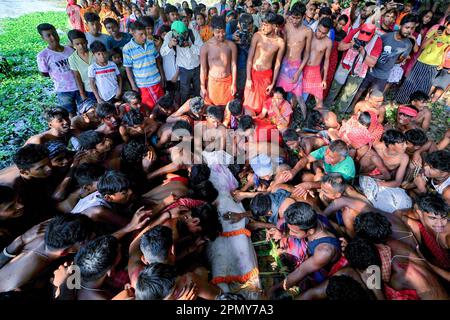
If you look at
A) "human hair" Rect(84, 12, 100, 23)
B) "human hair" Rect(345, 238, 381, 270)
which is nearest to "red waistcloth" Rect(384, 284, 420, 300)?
"human hair" Rect(345, 238, 381, 270)

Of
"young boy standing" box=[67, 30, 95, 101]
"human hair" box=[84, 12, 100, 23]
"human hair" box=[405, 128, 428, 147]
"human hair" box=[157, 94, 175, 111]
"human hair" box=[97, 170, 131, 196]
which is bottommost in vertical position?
"human hair" box=[405, 128, 428, 147]

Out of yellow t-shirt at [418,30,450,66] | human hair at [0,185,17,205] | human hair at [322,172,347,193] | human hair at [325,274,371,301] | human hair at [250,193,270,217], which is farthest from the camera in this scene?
yellow t-shirt at [418,30,450,66]

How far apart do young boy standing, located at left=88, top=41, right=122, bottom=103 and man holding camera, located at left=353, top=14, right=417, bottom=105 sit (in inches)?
176

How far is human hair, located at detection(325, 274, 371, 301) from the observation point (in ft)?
5.44

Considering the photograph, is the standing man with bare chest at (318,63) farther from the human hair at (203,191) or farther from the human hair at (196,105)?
the human hair at (203,191)

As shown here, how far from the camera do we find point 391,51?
4.64m

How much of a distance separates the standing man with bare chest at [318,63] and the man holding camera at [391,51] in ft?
3.15

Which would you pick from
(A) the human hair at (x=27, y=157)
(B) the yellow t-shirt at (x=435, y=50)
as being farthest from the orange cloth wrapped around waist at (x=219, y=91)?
(B) the yellow t-shirt at (x=435, y=50)

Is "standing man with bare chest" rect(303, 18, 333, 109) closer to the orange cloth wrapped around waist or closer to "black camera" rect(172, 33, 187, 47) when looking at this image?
the orange cloth wrapped around waist

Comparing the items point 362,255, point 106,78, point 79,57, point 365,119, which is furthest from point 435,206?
point 79,57

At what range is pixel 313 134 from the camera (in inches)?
153

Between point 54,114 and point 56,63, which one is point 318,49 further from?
point 56,63

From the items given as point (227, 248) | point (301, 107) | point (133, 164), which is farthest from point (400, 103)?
point (133, 164)
